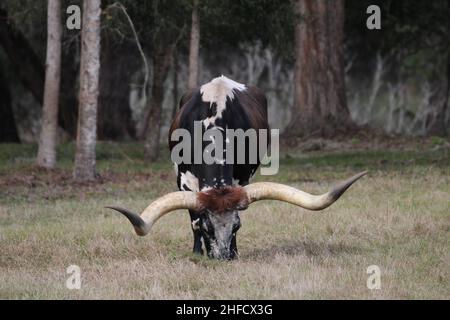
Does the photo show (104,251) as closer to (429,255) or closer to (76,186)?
(429,255)

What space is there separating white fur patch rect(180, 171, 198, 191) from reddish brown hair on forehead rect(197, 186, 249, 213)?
1002 mm

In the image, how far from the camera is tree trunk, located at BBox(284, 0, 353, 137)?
24594 millimetres

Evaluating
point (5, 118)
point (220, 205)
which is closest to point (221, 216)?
point (220, 205)

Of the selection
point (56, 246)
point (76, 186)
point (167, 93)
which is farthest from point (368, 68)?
point (56, 246)

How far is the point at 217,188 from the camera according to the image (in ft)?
33.0

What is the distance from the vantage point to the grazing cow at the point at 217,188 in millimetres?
9750

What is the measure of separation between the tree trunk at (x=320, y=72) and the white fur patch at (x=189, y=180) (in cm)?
1362

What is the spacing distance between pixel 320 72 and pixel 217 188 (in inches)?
603

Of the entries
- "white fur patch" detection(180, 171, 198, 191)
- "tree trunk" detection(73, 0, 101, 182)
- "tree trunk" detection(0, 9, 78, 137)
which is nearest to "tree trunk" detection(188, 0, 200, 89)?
"tree trunk" detection(73, 0, 101, 182)

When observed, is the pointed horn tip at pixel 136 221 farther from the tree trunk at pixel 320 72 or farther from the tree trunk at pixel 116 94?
the tree trunk at pixel 116 94
